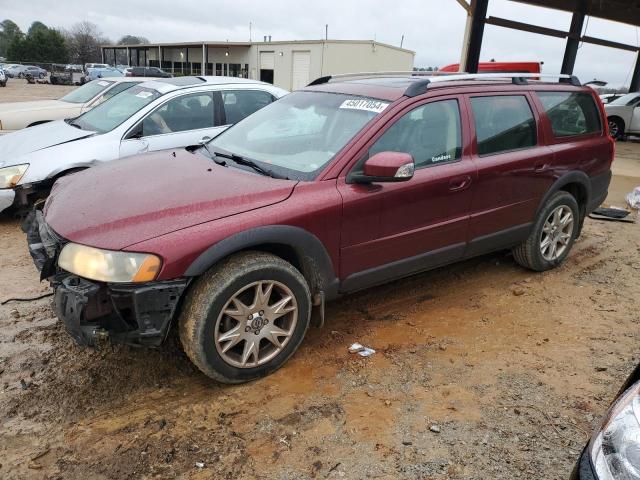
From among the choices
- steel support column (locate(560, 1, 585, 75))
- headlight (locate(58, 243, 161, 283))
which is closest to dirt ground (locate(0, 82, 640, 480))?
headlight (locate(58, 243, 161, 283))

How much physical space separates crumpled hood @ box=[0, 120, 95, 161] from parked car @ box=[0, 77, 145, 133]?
1.63m

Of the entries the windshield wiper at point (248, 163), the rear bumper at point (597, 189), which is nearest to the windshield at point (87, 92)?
the windshield wiper at point (248, 163)

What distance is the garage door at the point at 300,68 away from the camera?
102ft

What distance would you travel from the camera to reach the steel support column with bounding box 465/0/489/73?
11727 millimetres

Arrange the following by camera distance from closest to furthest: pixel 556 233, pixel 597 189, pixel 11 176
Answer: pixel 556 233 < pixel 597 189 < pixel 11 176

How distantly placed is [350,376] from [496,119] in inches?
92.9

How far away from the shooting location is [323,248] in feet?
10.1

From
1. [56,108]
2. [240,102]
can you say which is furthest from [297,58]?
[240,102]

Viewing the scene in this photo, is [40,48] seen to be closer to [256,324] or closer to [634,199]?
[634,199]

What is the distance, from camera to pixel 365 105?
3.46 meters

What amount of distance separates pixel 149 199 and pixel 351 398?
1625 millimetres

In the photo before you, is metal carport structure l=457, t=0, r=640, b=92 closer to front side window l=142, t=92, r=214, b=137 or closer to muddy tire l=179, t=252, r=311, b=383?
front side window l=142, t=92, r=214, b=137

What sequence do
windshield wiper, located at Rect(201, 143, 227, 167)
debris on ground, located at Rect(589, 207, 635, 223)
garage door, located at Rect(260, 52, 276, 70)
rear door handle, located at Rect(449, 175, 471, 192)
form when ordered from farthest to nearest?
garage door, located at Rect(260, 52, 276, 70) < debris on ground, located at Rect(589, 207, 635, 223) < rear door handle, located at Rect(449, 175, 471, 192) < windshield wiper, located at Rect(201, 143, 227, 167)

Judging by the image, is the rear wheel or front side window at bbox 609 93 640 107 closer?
front side window at bbox 609 93 640 107
